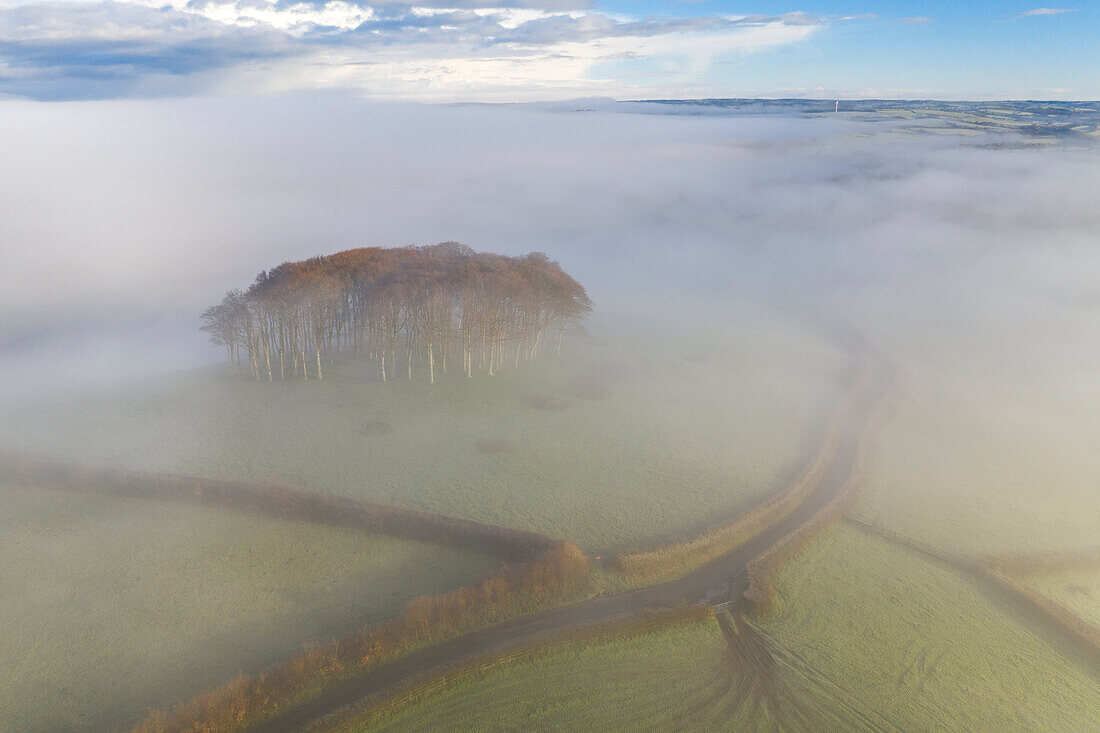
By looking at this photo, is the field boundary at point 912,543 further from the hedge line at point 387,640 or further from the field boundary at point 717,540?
the hedge line at point 387,640

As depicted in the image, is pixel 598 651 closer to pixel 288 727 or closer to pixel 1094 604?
pixel 288 727

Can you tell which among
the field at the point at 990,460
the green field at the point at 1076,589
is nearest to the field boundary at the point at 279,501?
the field at the point at 990,460

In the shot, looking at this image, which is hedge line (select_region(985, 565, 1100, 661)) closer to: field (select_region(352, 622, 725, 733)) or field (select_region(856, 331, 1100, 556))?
field (select_region(856, 331, 1100, 556))

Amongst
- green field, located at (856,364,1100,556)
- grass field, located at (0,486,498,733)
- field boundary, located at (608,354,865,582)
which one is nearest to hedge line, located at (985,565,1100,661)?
green field, located at (856,364,1100,556)

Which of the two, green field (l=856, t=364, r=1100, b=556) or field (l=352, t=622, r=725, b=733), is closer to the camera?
field (l=352, t=622, r=725, b=733)

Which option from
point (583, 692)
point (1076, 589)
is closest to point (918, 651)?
point (1076, 589)
